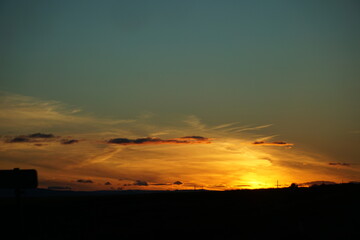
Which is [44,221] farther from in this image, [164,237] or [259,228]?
[259,228]

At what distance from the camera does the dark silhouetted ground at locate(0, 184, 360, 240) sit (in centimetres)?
2488

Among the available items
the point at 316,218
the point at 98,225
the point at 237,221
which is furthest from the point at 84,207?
the point at 316,218

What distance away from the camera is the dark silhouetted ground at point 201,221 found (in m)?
24.9

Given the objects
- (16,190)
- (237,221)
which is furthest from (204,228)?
(16,190)

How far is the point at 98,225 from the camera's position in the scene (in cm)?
2814

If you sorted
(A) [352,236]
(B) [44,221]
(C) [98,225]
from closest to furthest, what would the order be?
(A) [352,236] < (C) [98,225] < (B) [44,221]

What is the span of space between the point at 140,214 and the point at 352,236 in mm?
13434

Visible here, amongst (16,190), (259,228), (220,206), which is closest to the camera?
(16,190)

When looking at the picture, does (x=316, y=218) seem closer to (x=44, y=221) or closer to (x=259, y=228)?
(x=259, y=228)

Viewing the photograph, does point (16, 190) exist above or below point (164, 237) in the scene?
above

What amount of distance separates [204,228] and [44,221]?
10263 mm

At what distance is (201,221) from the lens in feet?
95.4

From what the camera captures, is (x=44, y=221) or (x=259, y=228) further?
(x=44, y=221)

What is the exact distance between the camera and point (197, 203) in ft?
124
